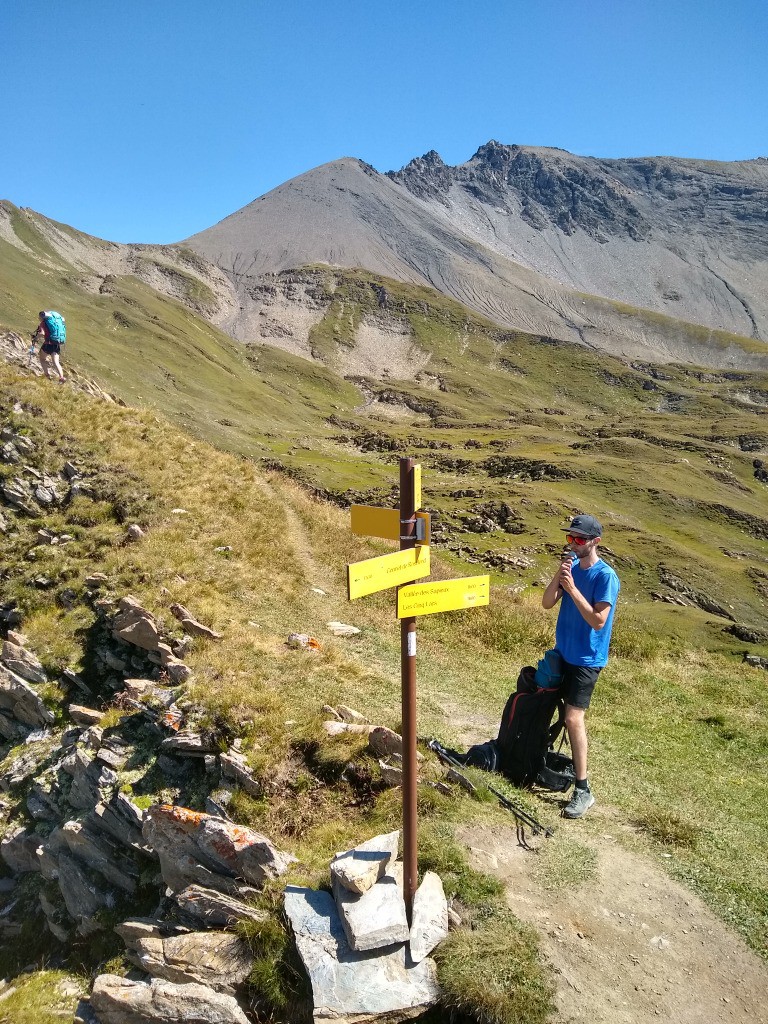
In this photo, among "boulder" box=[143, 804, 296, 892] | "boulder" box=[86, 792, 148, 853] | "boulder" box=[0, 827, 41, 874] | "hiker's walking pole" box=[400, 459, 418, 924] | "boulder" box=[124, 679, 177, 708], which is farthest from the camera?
"boulder" box=[124, 679, 177, 708]

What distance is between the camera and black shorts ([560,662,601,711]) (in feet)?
30.1

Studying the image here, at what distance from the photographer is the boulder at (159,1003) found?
7.02 m

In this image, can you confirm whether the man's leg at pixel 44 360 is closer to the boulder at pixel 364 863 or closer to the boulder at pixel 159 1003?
the boulder at pixel 159 1003

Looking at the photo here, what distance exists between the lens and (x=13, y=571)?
16.9 m

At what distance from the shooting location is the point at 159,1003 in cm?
731

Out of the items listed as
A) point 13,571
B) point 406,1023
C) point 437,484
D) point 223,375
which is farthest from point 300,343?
point 406,1023

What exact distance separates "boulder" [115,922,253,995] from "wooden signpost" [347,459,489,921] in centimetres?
226

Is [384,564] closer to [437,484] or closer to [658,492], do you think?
[437,484]

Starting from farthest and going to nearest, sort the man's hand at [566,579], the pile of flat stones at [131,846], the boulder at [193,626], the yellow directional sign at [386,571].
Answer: the boulder at [193,626] → the man's hand at [566,579] → the pile of flat stones at [131,846] → the yellow directional sign at [386,571]

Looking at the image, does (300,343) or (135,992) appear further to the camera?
(300,343)

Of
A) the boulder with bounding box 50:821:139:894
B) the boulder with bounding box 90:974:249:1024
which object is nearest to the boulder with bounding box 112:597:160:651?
the boulder with bounding box 50:821:139:894

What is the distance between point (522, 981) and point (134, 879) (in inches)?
258

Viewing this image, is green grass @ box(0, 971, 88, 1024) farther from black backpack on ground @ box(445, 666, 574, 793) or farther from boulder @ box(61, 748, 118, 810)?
black backpack on ground @ box(445, 666, 574, 793)

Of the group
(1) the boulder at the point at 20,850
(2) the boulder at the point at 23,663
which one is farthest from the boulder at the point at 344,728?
(2) the boulder at the point at 23,663
